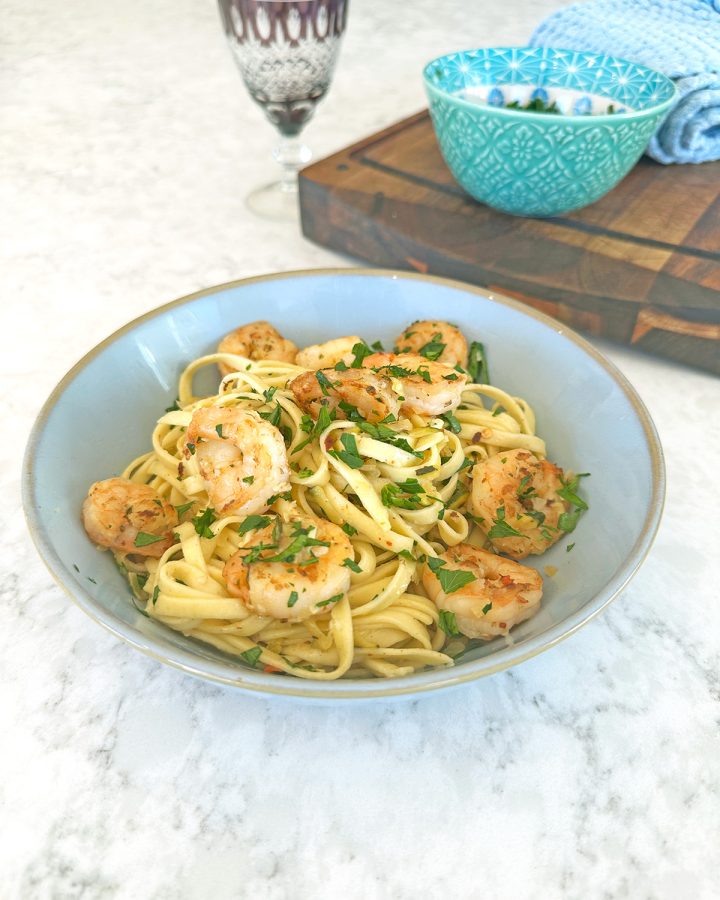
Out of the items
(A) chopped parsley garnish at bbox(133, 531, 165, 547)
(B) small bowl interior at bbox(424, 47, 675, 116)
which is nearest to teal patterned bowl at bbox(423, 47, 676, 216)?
(B) small bowl interior at bbox(424, 47, 675, 116)

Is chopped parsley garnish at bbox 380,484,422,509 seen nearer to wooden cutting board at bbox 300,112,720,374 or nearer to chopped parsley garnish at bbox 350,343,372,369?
chopped parsley garnish at bbox 350,343,372,369

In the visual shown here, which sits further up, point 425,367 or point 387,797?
point 425,367

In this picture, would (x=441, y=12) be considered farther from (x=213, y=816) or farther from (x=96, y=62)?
(x=213, y=816)

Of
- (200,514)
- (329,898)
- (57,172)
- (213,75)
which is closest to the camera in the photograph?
(329,898)

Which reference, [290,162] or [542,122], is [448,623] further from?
[290,162]

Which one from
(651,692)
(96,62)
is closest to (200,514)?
(651,692)

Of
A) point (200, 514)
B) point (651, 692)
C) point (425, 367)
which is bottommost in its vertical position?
point (651, 692)

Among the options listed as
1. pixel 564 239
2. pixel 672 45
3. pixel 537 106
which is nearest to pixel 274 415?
pixel 564 239
